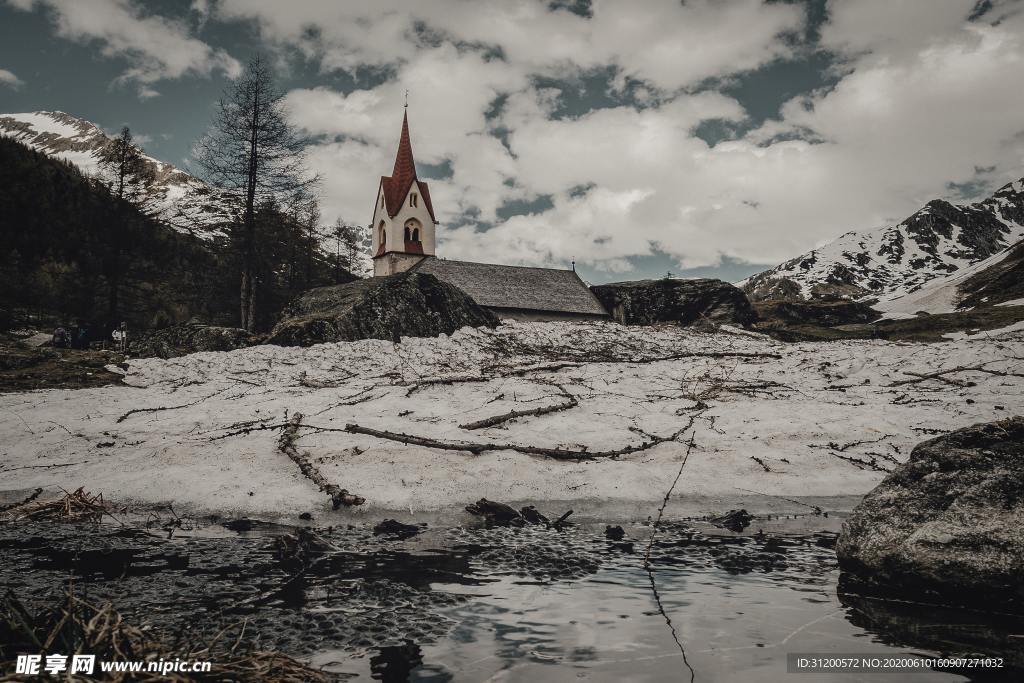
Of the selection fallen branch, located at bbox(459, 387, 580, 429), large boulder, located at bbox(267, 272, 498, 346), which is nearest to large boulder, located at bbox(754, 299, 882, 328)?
large boulder, located at bbox(267, 272, 498, 346)

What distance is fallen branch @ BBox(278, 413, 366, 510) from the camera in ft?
19.8

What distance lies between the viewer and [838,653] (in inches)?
123

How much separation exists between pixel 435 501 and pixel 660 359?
919 centimetres

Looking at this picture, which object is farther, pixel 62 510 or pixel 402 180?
pixel 402 180

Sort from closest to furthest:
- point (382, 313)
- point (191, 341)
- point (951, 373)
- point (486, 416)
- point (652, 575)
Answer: point (652, 575)
point (486, 416)
point (951, 373)
point (191, 341)
point (382, 313)

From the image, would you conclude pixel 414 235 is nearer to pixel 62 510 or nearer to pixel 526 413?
pixel 526 413

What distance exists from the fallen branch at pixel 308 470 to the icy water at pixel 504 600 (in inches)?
22.2

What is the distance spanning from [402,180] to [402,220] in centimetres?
440

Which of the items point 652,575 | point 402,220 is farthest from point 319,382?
point 402,220

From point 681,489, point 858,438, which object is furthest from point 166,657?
point 858,438

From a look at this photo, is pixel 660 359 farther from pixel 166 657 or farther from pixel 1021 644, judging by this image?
pixel 166 657

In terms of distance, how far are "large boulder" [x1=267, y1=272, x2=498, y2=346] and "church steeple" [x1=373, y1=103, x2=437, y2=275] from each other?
34417 millimetres

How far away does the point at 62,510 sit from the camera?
5.80 meters

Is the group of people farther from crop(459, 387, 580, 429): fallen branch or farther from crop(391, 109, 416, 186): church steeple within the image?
crop(391, 109, 416, 186): church steeple
